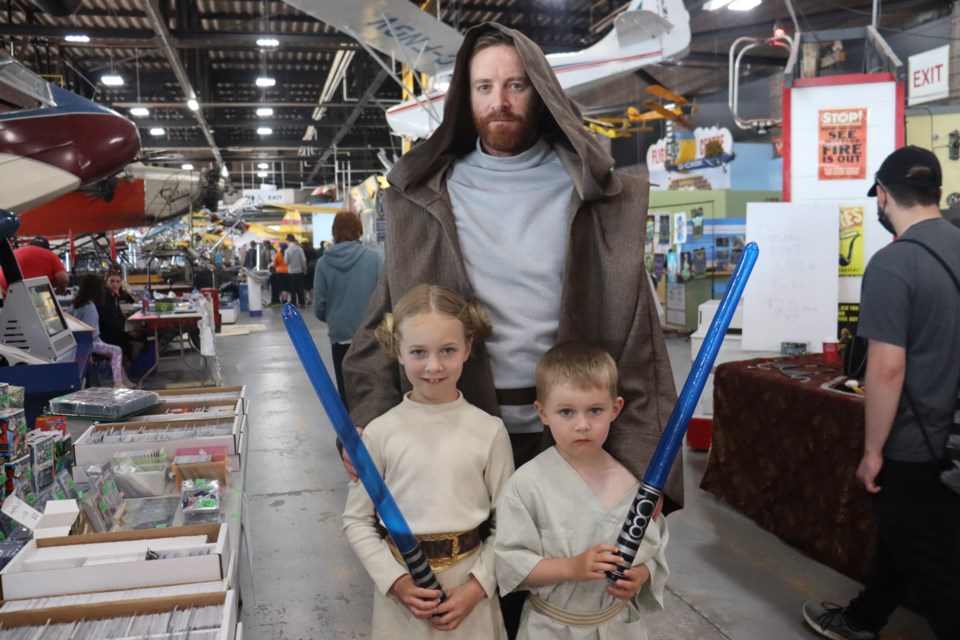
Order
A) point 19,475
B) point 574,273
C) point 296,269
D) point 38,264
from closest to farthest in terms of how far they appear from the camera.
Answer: point 574,273 → point 19,475 → point 38,264 → point 296,269

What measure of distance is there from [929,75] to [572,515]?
8498 millimetres

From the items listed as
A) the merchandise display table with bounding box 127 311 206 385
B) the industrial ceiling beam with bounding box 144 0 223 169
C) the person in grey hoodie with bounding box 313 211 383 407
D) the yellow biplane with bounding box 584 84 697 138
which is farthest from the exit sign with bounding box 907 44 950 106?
the industrial ceiling beam with bounding box 144 0 223 169

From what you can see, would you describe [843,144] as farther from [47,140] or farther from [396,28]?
[396,28]

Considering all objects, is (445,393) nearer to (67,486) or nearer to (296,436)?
(67,486)

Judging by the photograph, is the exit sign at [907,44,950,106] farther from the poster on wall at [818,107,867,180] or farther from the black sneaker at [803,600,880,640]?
the black sneaker at [803,600,880,640]

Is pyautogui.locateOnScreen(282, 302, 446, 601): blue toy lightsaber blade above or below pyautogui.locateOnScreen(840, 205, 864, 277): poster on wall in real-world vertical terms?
below

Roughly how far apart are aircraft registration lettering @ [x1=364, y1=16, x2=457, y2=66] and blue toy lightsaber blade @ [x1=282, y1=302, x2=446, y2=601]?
24.8 ft

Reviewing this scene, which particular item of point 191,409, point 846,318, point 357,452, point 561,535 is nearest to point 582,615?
point 561,535

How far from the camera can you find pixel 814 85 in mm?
3945

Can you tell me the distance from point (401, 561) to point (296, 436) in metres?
4.46

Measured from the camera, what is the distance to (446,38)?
859 cm

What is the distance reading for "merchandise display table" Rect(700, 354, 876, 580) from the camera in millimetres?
2918

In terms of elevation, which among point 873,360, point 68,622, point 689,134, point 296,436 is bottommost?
point 296,436

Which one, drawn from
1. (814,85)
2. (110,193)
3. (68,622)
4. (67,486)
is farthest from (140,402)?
(110,193)
